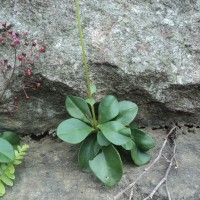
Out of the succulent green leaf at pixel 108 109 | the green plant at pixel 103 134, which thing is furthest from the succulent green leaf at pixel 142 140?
the succulent green leaf at pixel 108 109

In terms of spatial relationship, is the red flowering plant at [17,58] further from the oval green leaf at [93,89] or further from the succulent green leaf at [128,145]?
the succulent green leaf at [128,145]

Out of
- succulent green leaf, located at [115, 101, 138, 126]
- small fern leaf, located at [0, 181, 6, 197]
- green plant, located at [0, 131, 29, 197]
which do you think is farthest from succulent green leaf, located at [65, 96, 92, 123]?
small fern leaf, located at [0, 181, 6, 197]

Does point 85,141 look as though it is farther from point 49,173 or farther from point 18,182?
point 18,182

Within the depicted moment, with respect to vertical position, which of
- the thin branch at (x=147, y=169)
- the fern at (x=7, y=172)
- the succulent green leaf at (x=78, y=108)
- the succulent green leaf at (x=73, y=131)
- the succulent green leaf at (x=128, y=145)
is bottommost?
the fern at (x=7, y=172)

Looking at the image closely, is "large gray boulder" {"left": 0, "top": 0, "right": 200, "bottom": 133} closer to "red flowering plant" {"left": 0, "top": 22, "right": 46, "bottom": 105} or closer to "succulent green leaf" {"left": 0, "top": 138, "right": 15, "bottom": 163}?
"red flowering plant" {"left": 0, "top": 22, "right": 46, "bottom": 105}

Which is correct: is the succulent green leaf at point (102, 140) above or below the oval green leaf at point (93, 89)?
below

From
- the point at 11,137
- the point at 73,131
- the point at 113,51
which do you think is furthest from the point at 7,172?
the point at 113,51
